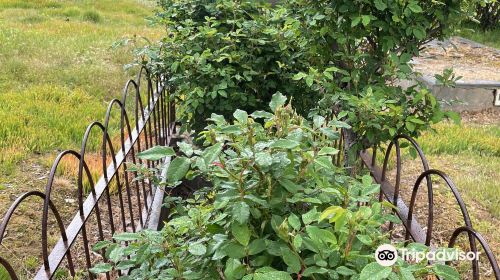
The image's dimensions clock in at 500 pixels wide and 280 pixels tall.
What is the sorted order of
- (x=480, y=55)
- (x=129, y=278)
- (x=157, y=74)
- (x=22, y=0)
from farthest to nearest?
(x=22, y=0) < (x=480, y=55) < (x=157, y=74) < (x=129, y=278)

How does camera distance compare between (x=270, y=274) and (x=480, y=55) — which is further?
(x=480, y=55)

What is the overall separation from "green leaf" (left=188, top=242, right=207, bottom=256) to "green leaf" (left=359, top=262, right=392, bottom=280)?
337mm

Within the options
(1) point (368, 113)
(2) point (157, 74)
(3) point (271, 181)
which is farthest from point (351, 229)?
(2) point (157, 74)

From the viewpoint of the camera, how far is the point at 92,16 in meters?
8.38

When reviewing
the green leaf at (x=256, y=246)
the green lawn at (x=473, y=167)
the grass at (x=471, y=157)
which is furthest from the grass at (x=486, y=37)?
the green leaf at (x=256, y=246)

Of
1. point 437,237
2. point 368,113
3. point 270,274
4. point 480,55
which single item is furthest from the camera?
point 480,55

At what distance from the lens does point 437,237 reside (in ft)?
9.52

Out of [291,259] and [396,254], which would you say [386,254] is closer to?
[396,254]

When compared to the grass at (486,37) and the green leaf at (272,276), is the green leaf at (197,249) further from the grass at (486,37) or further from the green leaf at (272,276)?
the grass at (486,37)

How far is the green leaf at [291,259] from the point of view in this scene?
114 cm

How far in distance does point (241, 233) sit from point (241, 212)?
0.15ft

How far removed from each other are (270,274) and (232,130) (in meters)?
0.35

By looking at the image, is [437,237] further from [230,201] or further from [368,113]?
[230,201]

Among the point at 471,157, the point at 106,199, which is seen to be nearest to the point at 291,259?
the point at 106,199
